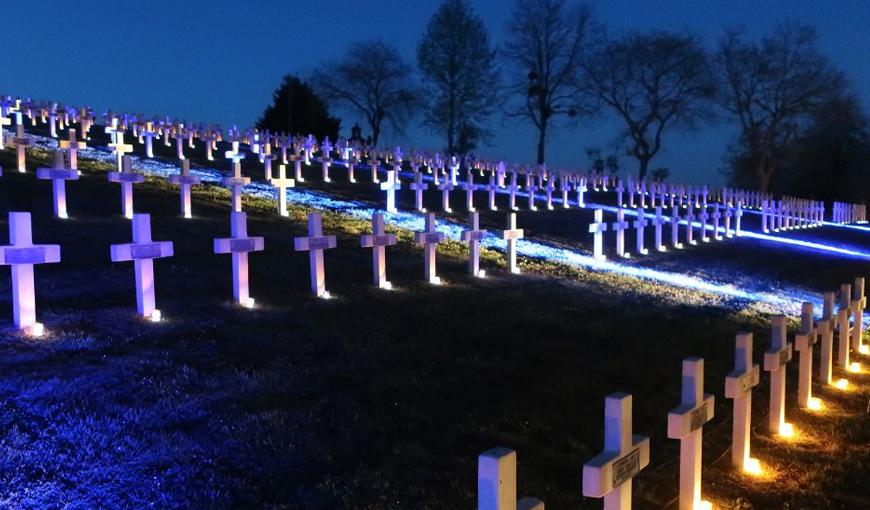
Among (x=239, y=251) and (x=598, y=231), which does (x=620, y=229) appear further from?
(x=239, y=251)

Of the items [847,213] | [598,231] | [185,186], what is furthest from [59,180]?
[847,213]

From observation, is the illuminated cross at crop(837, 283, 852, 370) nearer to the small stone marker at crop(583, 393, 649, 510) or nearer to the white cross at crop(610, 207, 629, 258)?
the small stone marker at crop(583, 393, 649, 510)

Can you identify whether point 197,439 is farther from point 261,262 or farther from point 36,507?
point 261,262

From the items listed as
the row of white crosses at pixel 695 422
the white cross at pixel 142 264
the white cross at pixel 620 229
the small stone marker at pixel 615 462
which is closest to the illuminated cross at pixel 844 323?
the row of white crosses at pixel 695 422

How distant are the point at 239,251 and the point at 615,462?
5.29 m

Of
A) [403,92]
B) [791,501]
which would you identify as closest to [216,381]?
[791,501]

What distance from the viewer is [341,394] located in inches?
219

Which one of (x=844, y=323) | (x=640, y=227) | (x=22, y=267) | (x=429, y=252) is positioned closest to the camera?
(x=22, y=267)

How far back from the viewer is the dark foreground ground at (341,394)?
14.1ft

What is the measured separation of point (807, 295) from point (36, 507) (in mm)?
13046

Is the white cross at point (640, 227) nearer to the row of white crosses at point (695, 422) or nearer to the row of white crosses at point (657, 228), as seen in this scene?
the row of white crosses at point (657, 228)

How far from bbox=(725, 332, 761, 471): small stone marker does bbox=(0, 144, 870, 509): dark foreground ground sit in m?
0.14

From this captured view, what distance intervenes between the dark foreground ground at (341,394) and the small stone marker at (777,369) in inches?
5.3

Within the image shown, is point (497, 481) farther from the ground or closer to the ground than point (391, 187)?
closer to the ground
